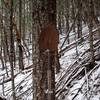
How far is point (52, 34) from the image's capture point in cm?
291

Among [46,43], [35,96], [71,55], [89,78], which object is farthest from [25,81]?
[46,43]

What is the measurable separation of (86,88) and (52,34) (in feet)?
8.73

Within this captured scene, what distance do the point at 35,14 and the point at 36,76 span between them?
728mm

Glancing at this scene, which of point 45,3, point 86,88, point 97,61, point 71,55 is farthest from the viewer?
point 71,55

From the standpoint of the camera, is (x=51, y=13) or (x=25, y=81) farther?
(x=25, y=81)

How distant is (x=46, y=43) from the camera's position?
2889 millimetres

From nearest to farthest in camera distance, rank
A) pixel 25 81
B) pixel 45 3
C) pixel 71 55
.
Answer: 1. pixel 45 3
2. pixel 25 81
3. pixel 71 55

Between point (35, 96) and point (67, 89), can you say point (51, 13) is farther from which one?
point (67, 89)

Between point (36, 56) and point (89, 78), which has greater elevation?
point (36, 56)

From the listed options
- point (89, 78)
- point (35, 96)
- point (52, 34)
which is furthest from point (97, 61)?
point (52, 34)

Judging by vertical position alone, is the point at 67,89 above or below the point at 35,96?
below

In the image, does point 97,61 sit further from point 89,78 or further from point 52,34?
point 52,34

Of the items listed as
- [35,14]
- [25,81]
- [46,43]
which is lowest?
[25,81]

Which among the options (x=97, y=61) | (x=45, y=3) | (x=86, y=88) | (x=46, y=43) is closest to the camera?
(x=46, y=43)
